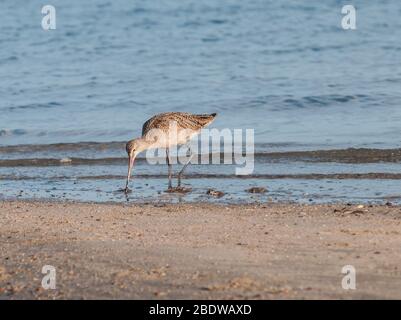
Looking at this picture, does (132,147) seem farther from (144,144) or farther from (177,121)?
(177,121)

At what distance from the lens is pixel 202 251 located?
22.9 feet

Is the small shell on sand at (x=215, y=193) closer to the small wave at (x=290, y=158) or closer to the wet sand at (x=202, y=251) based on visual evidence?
the wet sand at (x=202, y=251)

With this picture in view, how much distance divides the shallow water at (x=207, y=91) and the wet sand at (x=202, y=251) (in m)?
1.09

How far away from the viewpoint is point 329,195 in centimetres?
972

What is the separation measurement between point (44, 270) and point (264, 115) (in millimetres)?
8510

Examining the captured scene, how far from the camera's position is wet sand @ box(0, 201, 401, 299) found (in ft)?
19.7

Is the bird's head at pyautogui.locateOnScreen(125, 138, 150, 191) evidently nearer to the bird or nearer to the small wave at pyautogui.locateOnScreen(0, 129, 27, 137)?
the bird

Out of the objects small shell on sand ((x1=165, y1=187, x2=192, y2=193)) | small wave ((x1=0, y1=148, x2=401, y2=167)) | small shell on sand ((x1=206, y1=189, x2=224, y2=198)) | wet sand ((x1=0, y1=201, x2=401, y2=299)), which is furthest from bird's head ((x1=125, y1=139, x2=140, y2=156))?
wet sand ((x1=0, y1=201, x2=401, y2=299))

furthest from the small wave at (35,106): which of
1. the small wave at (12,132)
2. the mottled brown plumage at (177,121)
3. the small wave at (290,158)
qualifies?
the mottled brown plumage at (177,121)

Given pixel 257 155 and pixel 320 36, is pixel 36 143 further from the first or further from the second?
pixel 320 36

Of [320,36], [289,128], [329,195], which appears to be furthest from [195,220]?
[320,36]

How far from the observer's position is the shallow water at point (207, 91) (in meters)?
11.0

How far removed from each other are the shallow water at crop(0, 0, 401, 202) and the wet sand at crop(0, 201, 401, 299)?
109cm

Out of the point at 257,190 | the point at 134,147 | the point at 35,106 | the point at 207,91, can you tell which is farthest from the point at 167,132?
the point at 35,106
